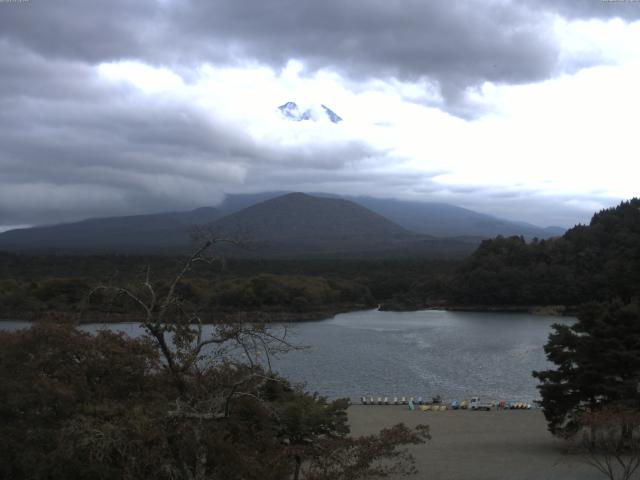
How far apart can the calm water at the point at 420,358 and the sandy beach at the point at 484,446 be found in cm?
329

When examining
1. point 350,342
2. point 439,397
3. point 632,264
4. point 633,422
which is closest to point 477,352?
point 350,342

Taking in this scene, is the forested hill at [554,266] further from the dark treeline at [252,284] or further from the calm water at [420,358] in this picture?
the calm water at [420,358]

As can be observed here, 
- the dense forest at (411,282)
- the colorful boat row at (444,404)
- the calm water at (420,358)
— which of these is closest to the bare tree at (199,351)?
the calm water at (420,358)

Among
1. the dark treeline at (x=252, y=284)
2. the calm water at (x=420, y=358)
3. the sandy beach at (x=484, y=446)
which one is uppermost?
the dark treeline at (x=252, y=284)

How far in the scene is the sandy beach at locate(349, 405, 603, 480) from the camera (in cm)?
1347

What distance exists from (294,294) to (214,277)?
12.3 metres

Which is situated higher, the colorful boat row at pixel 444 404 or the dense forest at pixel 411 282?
the dense forest at pixel 411 282

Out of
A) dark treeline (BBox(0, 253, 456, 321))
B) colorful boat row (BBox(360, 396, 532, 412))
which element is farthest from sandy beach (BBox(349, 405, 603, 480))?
dark treeline (BBox(0, 253, 456, 321))

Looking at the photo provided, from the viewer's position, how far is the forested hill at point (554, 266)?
60.9 meters

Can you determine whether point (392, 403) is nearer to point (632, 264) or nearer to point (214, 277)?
point (632, 264)

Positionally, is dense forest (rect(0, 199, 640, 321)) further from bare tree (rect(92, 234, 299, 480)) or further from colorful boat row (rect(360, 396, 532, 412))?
bare tree (rect(92, 234, 299, 480))

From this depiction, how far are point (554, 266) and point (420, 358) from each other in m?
34.4

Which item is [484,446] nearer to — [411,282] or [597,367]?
→ [597,367]

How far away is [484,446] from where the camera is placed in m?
16.4
